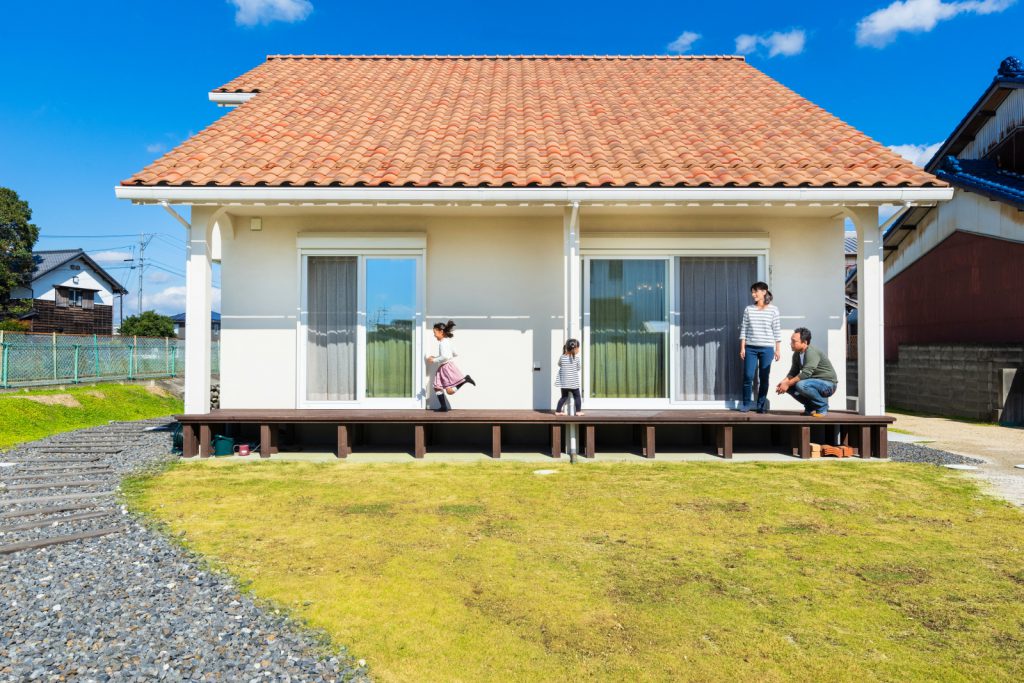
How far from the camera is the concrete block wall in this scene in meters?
10.3

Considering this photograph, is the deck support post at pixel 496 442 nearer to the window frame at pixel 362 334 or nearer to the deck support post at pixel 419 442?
the deck support post at pixel 419 442

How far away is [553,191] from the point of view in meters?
6.25

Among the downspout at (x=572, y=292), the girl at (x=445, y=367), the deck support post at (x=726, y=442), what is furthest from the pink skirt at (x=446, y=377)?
the deck support post at (x=726, y=442)

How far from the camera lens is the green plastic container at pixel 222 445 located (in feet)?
21.7

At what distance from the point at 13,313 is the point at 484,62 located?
2816 centimetres

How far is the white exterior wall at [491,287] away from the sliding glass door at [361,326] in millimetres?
189

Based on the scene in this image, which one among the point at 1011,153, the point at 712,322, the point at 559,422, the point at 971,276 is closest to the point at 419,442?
the point at 559,422

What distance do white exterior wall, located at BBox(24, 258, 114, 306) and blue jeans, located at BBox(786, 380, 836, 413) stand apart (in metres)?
37.1

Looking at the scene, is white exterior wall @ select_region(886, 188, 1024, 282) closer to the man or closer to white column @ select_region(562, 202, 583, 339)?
the man

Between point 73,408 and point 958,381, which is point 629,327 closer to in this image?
point 958,381

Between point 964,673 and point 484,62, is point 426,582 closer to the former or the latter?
point 964,673

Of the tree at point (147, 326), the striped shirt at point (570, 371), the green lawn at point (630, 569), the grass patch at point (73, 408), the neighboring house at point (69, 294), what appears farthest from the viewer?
the tree at point (147, 326)

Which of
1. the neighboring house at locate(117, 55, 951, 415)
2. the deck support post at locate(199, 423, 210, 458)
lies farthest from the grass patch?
the neighboring house at locate(117, 55, 951, 415)

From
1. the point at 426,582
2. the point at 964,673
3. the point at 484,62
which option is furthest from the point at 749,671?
the point at 484,62
